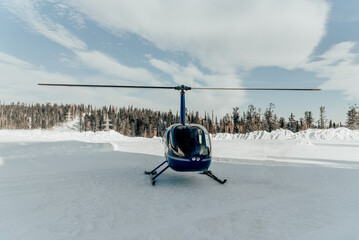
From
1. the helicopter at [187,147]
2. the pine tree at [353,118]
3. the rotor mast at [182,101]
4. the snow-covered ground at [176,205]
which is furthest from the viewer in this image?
the pine tree at [353,118]

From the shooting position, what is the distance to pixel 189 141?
277 inches

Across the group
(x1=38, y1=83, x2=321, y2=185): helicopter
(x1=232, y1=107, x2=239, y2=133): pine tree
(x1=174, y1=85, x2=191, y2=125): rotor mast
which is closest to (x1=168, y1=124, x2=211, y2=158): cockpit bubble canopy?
(x1=38, y1=83, x2=321, y2=185): helicopter

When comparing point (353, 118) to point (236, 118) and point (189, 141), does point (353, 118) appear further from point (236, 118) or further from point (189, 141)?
point (189, 141)

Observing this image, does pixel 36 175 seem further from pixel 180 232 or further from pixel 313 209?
pixel 313 209

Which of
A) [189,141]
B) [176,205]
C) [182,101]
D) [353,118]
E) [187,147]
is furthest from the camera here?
[353,118]

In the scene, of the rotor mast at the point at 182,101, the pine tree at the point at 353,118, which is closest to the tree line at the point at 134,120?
the pine tree at the point at 353,118

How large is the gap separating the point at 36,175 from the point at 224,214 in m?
7.98

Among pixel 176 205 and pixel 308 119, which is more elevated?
pixel 308 119

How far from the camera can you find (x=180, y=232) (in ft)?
12.8

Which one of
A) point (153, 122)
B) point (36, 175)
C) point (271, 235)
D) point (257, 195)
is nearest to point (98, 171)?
point (36, 175)

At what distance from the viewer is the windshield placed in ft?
22.4

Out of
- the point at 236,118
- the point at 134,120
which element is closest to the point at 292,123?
the point at 236,118

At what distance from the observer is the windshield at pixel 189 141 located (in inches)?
269

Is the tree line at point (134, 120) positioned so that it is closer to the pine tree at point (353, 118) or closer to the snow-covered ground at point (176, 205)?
the pine tree at point (353, 118)
